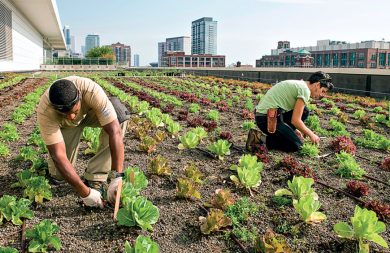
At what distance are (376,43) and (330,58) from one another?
1387 centimetres

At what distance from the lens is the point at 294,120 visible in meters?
5.86

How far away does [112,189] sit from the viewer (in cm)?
384

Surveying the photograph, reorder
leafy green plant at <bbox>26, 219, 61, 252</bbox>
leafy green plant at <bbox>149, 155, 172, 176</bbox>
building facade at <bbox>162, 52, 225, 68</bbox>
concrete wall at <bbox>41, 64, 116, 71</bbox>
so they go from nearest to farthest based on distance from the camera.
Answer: leafy green plant at <bbox>26, 219, 61, 252</bbox> < leafy green plant at <bbox>149, 155, 172, 176</bbox> < concrete wall at <bbox>41, 64, 116, 71</bbox> < building facade at <bbox>162, 52, 225, 68</bbox>

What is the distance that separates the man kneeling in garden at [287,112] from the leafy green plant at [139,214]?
3097mm

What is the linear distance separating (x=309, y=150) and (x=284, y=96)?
3.17 feet

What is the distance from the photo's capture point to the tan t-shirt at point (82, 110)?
12.0 ft

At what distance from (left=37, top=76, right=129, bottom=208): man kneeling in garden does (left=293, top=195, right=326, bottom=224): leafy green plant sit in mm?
1830

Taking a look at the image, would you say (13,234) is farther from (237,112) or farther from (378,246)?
(237,112)

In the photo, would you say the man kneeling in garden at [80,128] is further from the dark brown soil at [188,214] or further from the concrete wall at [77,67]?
the concrete wall at [77,67]

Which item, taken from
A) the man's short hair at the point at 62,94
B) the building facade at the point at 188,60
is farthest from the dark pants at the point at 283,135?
the building facade at the point at 188,60

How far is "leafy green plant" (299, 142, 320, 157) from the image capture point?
620cm

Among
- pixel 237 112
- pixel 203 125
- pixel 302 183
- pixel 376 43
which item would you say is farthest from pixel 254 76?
pixel 376 43

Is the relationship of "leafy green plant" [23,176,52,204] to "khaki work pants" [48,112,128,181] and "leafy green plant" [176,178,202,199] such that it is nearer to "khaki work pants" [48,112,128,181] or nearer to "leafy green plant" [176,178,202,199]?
"khaki work pants" [48,112,128,181]

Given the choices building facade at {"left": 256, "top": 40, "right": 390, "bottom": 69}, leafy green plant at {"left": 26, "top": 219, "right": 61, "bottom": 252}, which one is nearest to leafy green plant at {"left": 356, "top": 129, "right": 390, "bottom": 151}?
leafy green plant at {"left": 26, "top": 219, "right": 61, "bottom": 252}
